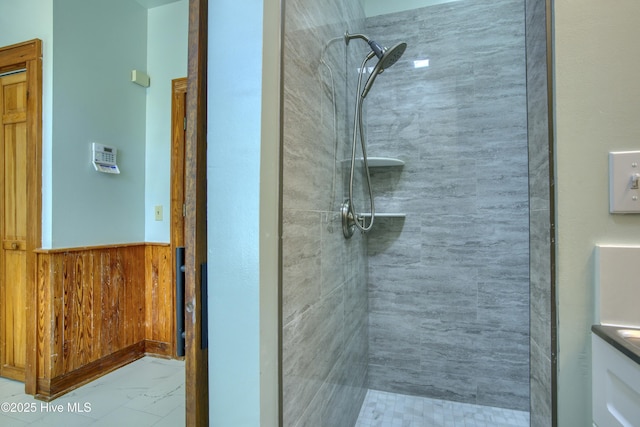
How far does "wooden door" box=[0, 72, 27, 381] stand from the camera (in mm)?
2125

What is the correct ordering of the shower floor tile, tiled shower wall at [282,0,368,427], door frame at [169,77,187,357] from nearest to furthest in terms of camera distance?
tiled shower wall at [282,0,368,427] → the shower floor tile → door frame at [169,77,187,357]

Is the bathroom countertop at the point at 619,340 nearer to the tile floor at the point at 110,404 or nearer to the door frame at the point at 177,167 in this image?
the tile floor at the point at 110,404

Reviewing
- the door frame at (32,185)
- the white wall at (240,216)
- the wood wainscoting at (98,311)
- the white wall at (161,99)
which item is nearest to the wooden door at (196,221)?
the white wall at (240,216)

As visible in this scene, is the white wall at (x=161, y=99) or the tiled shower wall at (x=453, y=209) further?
the white wall at (x=161, y=99)

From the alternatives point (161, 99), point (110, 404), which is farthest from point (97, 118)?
point (110, 404)

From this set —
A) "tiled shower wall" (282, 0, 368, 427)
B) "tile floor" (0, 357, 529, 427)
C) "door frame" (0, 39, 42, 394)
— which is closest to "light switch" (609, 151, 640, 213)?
"tiled shower wall" (282, 0, 368, 427)

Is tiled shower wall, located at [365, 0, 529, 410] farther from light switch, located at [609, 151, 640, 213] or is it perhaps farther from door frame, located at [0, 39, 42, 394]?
door frame, located at [0, 39, 42, 394]

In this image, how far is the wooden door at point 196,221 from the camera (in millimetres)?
729

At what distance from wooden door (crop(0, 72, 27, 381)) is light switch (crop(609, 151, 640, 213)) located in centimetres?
306

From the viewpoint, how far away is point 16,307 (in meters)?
2.14

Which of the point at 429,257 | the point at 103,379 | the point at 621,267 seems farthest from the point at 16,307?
the point at 621,267

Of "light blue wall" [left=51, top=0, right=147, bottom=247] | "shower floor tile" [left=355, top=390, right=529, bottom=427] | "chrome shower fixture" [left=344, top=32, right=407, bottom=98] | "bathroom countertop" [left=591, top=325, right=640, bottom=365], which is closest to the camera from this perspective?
"bathroom countertop" [left=591, top=325, right=640, bottom=365]

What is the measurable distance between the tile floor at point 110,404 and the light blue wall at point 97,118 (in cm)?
99

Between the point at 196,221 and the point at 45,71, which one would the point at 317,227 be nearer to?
the point at 196,221
